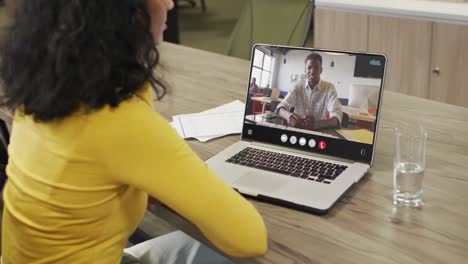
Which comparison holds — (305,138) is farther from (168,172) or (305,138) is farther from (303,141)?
(168,172)

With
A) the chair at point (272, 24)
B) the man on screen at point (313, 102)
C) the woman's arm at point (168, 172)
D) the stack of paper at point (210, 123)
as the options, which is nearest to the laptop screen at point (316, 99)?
the man on screen at point (313, 102)

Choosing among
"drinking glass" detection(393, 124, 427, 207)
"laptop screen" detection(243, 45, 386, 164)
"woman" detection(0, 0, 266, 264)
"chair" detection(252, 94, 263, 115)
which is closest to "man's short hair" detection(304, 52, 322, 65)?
"laptop screen" detection(243, 45, 386, 164)

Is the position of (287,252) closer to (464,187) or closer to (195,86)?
(464,187)

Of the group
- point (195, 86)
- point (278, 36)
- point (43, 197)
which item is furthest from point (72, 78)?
point (278, 36)

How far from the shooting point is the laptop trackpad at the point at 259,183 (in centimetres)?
120

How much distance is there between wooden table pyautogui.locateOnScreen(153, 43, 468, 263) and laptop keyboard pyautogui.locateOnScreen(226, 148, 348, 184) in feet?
0.22

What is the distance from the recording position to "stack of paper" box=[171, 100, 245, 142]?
5.05 ft

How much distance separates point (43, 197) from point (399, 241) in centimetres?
61

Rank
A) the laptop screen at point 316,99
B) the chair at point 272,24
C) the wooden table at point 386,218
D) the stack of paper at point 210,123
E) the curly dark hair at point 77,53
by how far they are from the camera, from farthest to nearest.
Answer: the chair at point 272,24 → the stack of paper at point 210,123 → the laptop screen at point 316,99 → the wooden table at point 386,218 → the curly dark hair at point 77,53

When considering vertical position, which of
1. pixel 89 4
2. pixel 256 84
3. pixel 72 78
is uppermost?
pixel 89 4

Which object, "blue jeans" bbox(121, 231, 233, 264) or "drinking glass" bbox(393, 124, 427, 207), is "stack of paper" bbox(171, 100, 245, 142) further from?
"drinking glass" bbox(393, 124, 427, 207)

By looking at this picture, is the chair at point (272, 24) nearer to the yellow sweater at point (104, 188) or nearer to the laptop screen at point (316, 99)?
the laptop screen at point (316, 99)

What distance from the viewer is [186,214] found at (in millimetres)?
960

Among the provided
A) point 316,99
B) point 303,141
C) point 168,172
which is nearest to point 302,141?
point 303,141
